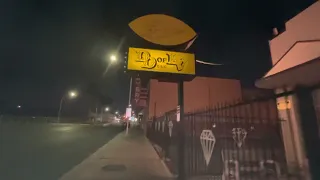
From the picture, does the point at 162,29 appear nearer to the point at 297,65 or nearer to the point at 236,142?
the point at 297,65

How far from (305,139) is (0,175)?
818 centimetres

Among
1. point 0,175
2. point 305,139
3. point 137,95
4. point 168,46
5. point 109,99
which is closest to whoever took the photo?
point 305,139

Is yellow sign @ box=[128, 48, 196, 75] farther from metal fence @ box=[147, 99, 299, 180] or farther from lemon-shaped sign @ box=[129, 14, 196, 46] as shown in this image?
metal fence @ box=[147, 99, 299, 180]

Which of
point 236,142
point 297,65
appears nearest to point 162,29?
point 297,65

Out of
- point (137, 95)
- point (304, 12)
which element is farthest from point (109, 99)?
point (304, 12)

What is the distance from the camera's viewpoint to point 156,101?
3027 cm

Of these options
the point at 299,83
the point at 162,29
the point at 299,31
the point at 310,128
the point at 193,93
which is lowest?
the point at 310,128

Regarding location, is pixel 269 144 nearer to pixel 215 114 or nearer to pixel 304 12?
pixel 215 114

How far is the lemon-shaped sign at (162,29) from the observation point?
7.68 m

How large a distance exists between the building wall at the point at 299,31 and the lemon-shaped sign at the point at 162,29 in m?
5.36

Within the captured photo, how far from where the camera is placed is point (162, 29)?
789 centimetres

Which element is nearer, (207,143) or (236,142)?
(236,142)

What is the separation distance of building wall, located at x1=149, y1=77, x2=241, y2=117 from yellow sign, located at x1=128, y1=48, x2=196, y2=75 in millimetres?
20978

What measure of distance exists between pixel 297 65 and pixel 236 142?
313 centimetres
